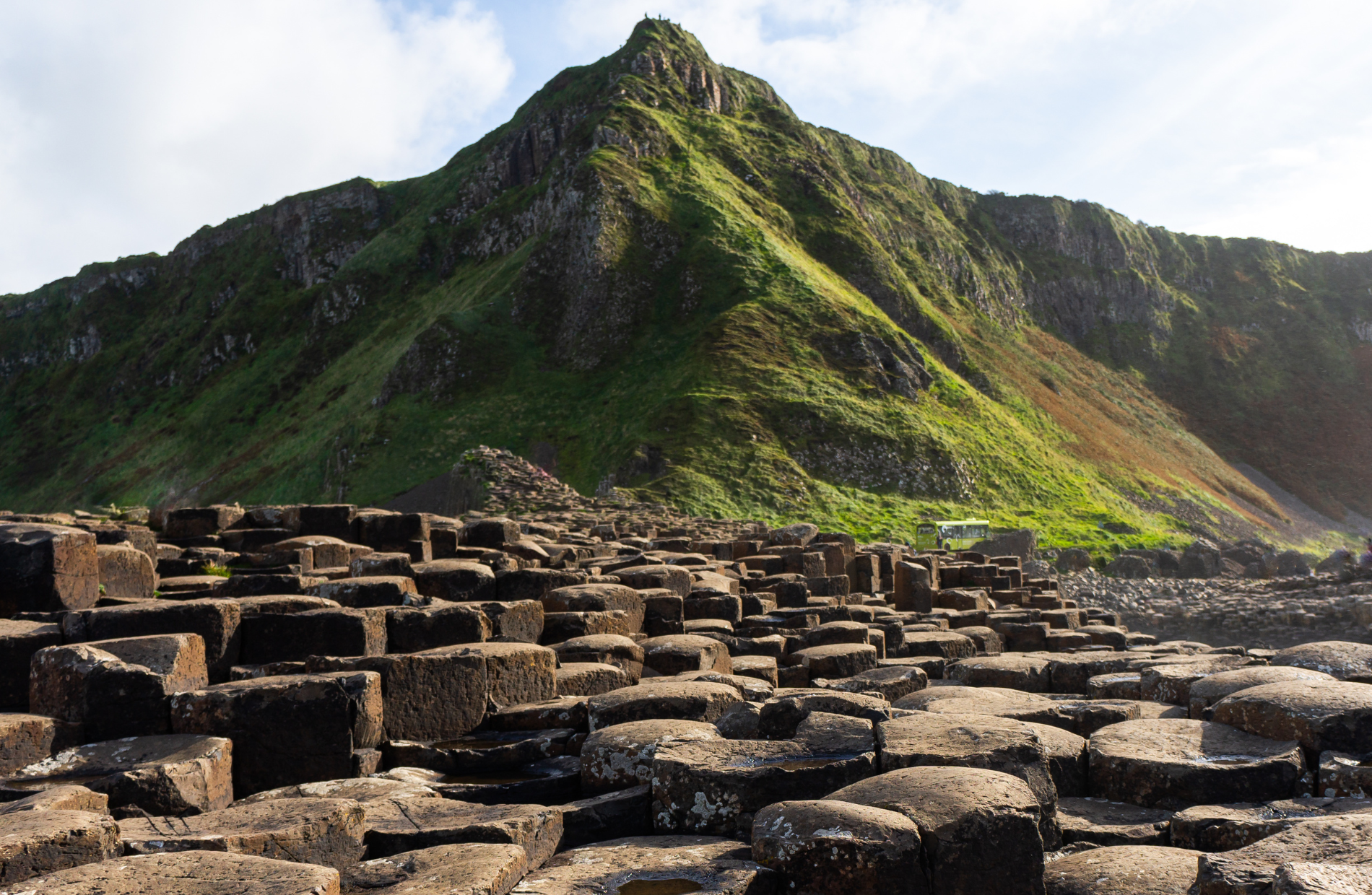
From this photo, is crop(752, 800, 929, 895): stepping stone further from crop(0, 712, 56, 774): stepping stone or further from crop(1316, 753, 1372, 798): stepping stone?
crop(0, 712, 56, 774): stepping stone

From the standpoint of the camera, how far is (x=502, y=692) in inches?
303

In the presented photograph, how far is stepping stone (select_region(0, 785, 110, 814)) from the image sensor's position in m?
5.02

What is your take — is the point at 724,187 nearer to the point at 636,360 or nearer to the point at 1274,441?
the point at 636,360

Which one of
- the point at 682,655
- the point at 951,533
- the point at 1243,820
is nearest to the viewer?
the point at 1243,820

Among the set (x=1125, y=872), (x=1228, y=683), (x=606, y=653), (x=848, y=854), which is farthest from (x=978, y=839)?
(x=606, y=653)

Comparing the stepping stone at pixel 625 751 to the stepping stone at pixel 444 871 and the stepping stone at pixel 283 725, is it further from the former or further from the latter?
the stepping stone at pixel 283 725

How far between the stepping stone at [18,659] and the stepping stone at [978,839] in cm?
635

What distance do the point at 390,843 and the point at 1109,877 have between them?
3830 mm

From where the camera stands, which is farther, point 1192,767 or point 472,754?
point 472,754

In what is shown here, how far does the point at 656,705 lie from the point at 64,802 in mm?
3832

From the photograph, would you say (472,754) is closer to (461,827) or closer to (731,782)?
(461,827)

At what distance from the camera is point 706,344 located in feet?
185

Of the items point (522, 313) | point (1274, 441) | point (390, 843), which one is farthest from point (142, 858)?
point (1274, 441)

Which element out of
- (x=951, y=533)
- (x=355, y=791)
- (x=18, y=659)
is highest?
(x=951, y=533)
